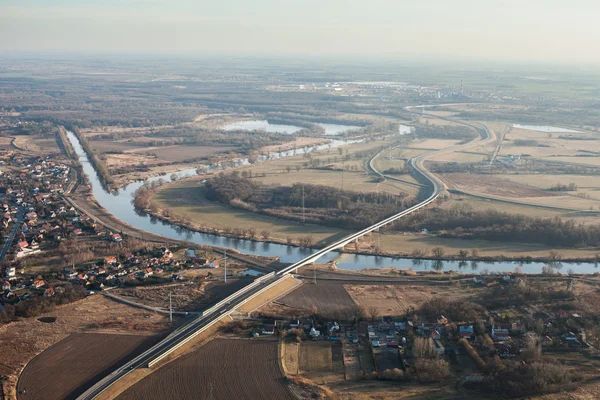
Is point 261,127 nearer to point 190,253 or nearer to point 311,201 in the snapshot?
point 311,201

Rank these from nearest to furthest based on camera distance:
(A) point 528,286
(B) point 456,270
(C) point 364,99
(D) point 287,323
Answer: (D) point 287,323 < (A) point 528,286 < (B) point 456,270 < (C) point 364,99

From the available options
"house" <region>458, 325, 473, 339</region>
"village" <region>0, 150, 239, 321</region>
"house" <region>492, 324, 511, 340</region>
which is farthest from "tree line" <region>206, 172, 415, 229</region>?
"house" <region>492, 324, 511, 340</region>

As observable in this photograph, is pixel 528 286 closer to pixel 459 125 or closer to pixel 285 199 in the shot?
pixel 285 199

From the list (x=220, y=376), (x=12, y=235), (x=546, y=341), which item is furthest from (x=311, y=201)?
(x=220, y=376)

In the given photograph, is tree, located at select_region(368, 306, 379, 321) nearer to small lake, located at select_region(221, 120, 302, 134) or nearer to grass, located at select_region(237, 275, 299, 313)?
grass, located at select_region(237, 275, 299, 313)

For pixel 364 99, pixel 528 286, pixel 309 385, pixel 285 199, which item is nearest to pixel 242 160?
pixel 285 199
